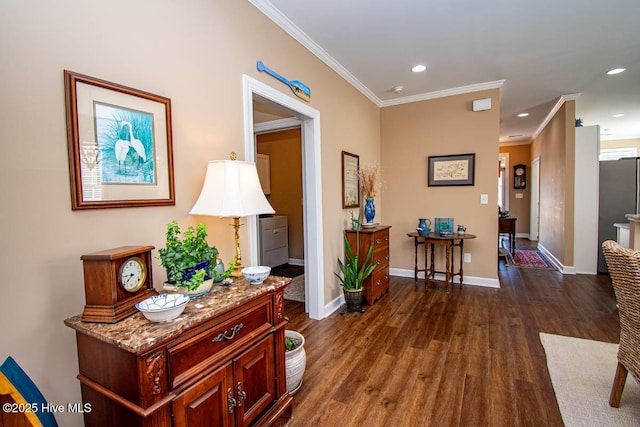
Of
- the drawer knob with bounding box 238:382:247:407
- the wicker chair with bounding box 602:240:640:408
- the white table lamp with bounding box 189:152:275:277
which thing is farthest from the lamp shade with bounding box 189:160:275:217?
the wicker chair with bounding box 602:240:640:408

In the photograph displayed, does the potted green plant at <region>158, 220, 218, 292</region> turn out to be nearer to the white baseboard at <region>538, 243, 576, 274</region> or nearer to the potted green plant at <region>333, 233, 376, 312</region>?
the potted green plant at <region>333, 233, 376, 312</region>

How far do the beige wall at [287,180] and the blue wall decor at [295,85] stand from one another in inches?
110

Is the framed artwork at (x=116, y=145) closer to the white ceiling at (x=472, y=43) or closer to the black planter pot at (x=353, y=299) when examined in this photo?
the white ceiling at (x=472, y=43)

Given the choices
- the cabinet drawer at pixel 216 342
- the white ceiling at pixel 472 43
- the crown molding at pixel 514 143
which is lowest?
the cabinet drawer at pixel 216 342

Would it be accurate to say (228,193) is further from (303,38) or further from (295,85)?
(303,38)

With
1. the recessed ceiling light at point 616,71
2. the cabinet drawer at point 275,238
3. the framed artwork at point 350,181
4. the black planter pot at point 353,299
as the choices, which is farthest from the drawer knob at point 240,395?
the recessed ceiling light at point 616,71

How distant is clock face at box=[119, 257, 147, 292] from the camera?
A: 1.10 m

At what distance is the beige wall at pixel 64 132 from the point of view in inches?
41.0

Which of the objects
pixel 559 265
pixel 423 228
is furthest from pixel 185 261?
pixel 559 265

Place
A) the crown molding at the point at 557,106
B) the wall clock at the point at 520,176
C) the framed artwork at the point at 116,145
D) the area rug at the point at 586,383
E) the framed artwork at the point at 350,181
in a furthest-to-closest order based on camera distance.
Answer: the wall clock at the point at 520,176 < the crown molding at the point at 557,106 < the framed artwork at the point at 350,181 < the area rug at the point at 586,383 < the framed artwork at the point at 116,145

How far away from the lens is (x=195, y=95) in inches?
67.1

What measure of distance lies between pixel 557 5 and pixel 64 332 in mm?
3686

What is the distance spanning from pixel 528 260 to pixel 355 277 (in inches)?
164

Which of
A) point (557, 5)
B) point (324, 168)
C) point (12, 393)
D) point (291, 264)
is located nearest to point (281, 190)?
point (291, 264)
